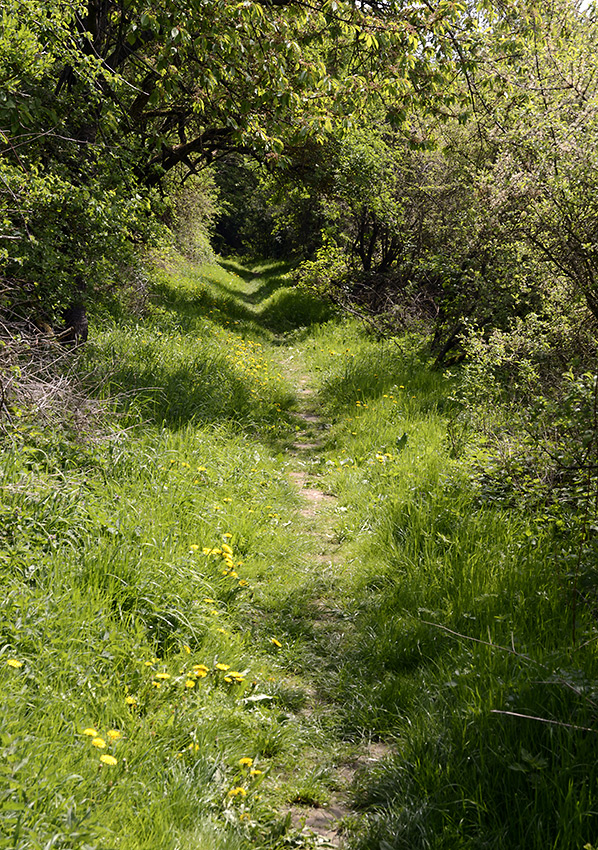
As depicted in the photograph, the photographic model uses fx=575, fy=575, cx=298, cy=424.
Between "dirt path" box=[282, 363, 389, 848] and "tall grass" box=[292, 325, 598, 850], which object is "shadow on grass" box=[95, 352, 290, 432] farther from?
"tall grass" box=[292, 325, 598, 850]

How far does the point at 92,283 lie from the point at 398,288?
829 cm

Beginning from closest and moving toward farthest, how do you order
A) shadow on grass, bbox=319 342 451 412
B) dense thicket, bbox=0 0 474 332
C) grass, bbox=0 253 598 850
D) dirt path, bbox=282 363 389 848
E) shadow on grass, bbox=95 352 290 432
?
grass, bbox=0 253 598 850
dirt path, bbox=282 363 389 848
dense thicket, bbox=0 0 474 332
shadow on grass, bbox=95 352 290 432
shadow on grass, bbox=319 342 451 412

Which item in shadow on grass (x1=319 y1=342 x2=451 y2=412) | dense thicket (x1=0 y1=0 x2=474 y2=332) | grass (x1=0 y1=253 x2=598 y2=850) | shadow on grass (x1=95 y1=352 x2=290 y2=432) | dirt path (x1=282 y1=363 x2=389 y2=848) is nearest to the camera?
grass (x1=0 y1=253 x2=598 y2=850)

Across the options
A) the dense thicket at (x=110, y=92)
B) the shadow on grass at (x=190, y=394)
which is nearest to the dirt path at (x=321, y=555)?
the shadow on grass at (x=190, y=394)

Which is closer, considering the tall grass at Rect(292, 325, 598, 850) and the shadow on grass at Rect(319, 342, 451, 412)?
the tall grass at Rect(292, 325, 598, 850)

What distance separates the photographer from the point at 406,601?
400 cm

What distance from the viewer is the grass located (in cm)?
224

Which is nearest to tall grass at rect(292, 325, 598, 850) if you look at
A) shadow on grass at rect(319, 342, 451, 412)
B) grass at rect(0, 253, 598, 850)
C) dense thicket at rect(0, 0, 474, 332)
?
grass at rect(0, 253, 598, 850)

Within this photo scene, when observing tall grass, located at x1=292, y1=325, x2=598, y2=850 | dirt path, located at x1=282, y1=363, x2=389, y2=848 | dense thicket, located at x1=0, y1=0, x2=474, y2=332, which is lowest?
dirt path, located at x1=282, y1=363, x2=389, y2=848

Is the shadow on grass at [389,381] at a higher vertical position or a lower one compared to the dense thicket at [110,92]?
lower

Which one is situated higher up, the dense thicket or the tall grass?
the dense thicket

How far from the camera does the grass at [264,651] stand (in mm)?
2242

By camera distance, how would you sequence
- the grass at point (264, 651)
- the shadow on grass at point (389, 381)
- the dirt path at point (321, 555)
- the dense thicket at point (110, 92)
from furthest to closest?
1. the shadow on grass at point (389, 381)
2. the dense thicket at point (110, 92)
3. the dirt path at point (321, 555)
4. the grass at point (264, 651)

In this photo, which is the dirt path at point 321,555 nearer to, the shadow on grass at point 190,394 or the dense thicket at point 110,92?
the shadow on grass at point 190,394
